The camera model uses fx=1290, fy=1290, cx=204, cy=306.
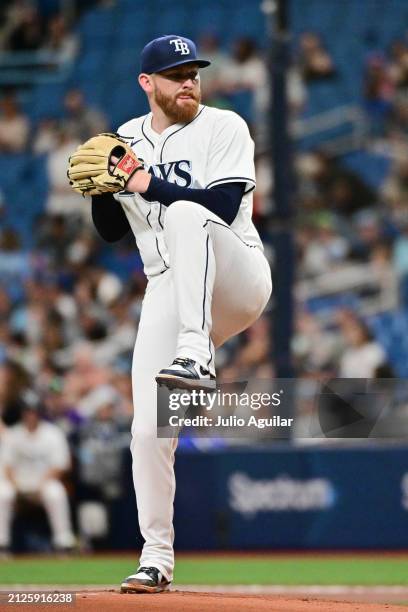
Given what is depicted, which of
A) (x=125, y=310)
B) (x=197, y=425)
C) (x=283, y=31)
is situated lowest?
(x=197, y=425)

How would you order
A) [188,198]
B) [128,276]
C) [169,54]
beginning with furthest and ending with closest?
[128,276]
[169,54]
[188,198]

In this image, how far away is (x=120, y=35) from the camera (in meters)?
→ 15.6

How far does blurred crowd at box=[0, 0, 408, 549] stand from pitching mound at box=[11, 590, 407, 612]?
173 inches

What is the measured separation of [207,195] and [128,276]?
8.22 metres

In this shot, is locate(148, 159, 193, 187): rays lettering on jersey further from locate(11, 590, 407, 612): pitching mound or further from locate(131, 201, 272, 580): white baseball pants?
locate(11, 590, 407, 612): pitching mound

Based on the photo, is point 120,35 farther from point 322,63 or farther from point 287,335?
point 287,335

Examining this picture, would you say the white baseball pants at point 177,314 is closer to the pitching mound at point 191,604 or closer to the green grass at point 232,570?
the pitching mound at point 191,604

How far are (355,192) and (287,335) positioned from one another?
409 cm

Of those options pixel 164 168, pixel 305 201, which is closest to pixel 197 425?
pixel 164 168

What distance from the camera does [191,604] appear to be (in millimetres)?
4488

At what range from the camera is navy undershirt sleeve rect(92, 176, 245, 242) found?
4805 millimetres

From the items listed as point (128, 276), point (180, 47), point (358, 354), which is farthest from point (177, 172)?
point (128, 276)

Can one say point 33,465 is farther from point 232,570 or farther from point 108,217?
point 108,217

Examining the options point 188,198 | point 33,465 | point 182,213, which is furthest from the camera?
point 33,465
